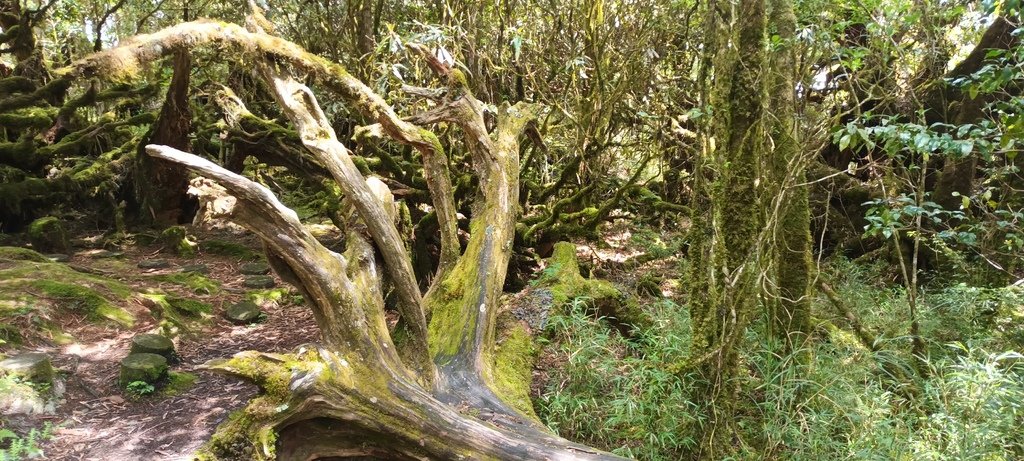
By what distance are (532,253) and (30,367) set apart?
5.33 m

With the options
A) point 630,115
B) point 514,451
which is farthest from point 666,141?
point 514,451

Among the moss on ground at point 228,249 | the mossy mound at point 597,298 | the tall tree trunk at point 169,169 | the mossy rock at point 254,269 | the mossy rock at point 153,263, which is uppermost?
the tall tree trunk at point 169,169

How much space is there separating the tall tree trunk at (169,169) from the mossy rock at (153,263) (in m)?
1.30

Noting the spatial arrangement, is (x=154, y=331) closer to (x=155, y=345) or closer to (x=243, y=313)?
(x=155, y=345)

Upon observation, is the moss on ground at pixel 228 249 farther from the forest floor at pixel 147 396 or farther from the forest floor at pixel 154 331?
the forest floor at pixel 147 396

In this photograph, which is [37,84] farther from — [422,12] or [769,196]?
[769,196]

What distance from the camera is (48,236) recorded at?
25.4 feet

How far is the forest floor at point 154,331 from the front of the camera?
3990 millimetres

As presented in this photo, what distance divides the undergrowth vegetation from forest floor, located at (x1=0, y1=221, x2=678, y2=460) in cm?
53

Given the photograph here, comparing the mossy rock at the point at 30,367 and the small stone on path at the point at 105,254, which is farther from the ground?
the small stone on path at the point at 105,254

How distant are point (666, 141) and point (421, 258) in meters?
3.97

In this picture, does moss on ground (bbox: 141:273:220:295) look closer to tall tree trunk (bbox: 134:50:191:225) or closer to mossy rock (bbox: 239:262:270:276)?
mossy rock (bbox: 239:262:270:276)

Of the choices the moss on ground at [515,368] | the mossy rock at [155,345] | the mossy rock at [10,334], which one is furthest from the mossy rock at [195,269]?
the moss on ground at [515,368]

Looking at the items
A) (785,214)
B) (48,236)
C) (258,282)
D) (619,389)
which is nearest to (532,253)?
(258,282)
